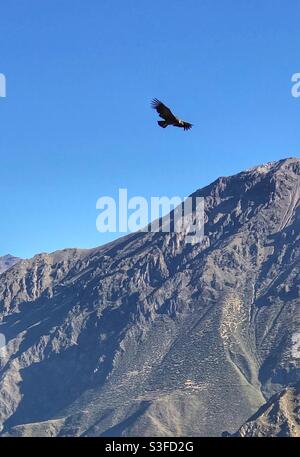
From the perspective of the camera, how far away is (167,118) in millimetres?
93562

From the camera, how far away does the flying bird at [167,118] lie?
9288 cm

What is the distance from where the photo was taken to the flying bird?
92.9 metres
